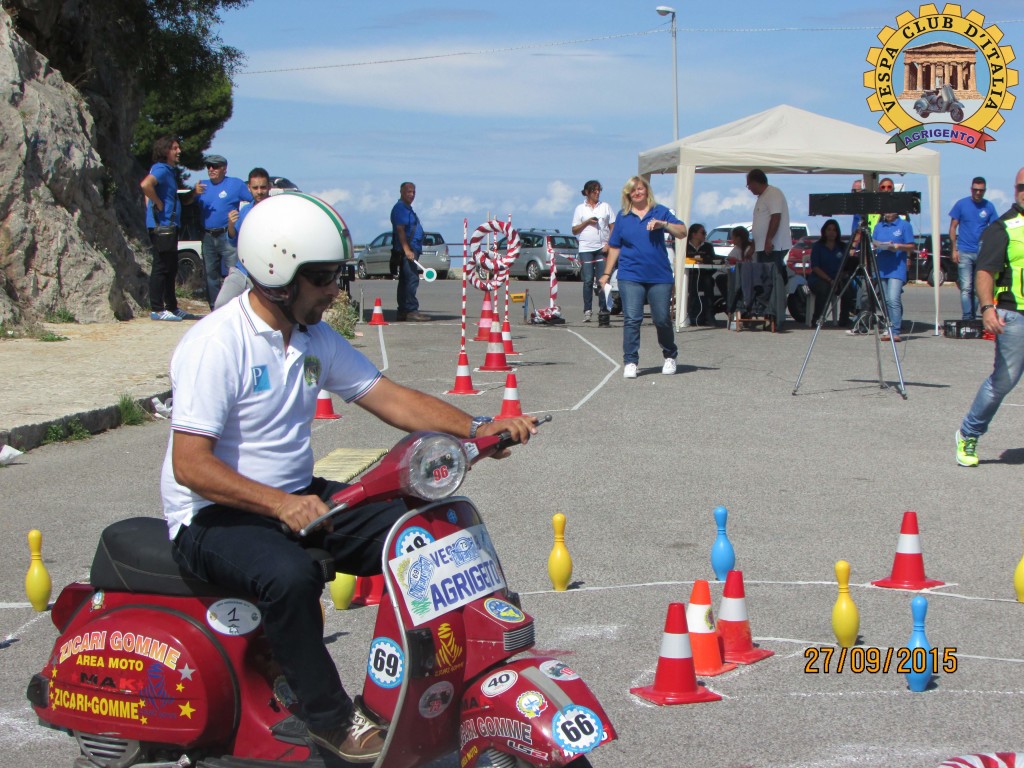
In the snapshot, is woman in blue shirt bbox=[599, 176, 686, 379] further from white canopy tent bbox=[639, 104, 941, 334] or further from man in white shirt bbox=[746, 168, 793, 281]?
white canopy tent bbox=[639, 104, 941, 334]

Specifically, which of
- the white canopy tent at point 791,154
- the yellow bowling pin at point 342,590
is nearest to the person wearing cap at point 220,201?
the white canopy tent at point 791,154

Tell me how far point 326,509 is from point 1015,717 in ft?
8.33

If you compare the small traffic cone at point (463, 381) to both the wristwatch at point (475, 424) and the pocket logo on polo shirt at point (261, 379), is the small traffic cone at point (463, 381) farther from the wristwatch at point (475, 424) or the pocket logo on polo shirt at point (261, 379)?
the pocket logo on polo shirt at point (261, 379)

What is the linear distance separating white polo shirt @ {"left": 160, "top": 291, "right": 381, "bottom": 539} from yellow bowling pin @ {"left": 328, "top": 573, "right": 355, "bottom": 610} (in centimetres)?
181

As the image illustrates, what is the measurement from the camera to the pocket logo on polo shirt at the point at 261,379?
389cm

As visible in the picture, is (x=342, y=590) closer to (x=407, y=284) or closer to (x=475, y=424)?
(x=475, y=424)

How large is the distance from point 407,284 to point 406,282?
112mm

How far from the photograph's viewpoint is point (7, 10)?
1927 centimetres

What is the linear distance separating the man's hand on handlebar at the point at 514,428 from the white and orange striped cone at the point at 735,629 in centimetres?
143

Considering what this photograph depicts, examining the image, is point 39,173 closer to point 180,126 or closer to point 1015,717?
point 1015,717

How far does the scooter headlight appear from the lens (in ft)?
11.9

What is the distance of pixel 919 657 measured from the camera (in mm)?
4797

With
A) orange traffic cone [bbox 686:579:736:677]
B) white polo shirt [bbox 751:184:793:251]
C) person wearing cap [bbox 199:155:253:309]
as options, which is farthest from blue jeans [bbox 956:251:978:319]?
orange traffic cone [bbox 686:579:736:677]

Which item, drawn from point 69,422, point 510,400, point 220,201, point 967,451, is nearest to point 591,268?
point 220,201
